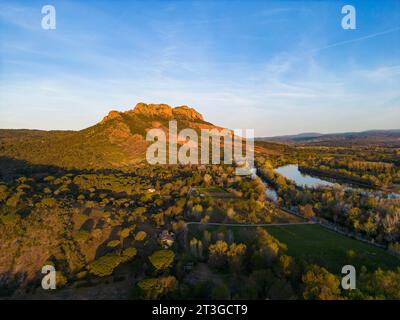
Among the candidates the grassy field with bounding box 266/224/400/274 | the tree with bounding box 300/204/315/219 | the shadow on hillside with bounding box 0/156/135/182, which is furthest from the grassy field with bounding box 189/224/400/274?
the shadow on hillside with bounding box 0/156/135/182

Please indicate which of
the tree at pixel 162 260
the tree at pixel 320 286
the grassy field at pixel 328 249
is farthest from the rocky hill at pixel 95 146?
the tree at pixel 320 286

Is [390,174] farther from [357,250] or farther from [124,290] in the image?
[124,290]

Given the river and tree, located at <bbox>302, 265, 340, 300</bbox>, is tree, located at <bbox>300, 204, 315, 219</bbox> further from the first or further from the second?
tree, located at <bbox>302, 265, 340, 300</bbox>

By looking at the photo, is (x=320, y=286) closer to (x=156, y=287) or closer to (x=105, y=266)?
(x=156, y=287)

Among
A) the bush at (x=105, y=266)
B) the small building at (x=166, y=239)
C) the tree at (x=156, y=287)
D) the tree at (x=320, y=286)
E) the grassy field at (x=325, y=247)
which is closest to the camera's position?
the tree at (x=320, y=286)

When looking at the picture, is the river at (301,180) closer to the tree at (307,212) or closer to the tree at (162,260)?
the tree at (307,212)

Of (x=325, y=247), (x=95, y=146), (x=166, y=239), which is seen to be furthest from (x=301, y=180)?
(x=95, y=146)
